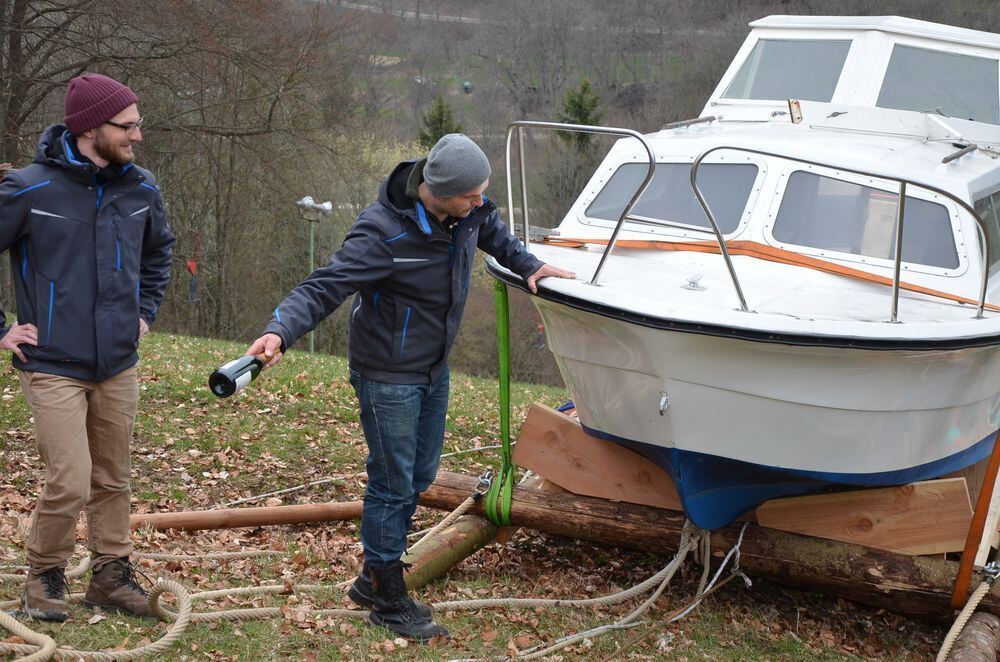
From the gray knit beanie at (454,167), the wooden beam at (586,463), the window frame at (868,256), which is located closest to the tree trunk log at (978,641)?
the wooden beam at (586,463)

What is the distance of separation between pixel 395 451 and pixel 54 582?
1.57 metres

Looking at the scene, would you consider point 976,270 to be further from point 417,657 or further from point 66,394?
point 66,394

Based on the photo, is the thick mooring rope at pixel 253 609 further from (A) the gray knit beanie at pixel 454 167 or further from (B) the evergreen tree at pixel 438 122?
(B) the evergreen tree at pixel 438 122

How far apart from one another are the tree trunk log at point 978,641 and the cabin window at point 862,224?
201 centimetres

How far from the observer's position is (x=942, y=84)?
26.2ft

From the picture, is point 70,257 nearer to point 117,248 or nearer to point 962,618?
point 117,248

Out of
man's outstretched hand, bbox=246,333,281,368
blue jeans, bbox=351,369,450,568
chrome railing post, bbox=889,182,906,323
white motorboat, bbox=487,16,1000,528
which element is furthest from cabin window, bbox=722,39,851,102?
man's outstretched hand, bbox=246,333,281,368

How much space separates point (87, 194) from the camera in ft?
13.5

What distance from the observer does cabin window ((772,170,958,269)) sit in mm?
5980

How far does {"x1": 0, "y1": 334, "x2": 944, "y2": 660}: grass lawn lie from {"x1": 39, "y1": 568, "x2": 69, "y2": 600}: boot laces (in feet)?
0.42

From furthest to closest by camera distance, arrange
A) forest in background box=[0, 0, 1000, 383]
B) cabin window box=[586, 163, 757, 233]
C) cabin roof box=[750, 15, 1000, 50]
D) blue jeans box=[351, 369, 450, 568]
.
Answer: forest in background box=[0, 0, 1000, 383] → cabin roof box=[750, 15, 1000, 50] → cabin window box=[586, 163, 757, 233] → blue jeans box=[351, 369, 450, 568]

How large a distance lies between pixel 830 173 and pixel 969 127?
1859mm

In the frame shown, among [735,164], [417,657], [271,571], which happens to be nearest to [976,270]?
[735,164]

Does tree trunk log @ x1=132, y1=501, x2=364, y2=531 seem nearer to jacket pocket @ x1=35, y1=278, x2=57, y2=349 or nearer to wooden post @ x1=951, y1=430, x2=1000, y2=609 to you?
jacket pocket @ x1=35, y1=278, x2=57, y2=349
